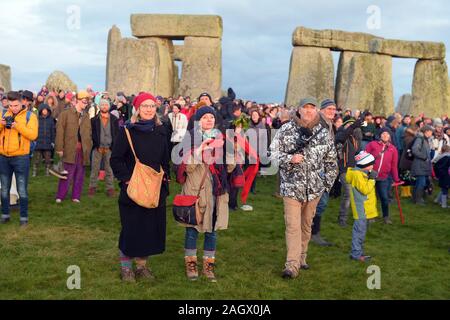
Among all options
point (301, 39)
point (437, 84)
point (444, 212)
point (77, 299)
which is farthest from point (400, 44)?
point (77, 299)

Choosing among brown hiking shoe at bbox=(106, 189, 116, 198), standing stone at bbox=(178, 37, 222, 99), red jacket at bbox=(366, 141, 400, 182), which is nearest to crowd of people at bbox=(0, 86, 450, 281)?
red jacket at bbox=(366, 141, 400, 182)

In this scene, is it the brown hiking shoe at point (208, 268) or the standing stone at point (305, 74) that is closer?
the brown hiking shoe at point (208, 268)

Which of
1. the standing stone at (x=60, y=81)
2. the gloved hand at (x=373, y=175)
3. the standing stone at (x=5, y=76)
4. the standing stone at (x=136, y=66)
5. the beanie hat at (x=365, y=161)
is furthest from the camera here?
the standing stone at (x=60, y=81)

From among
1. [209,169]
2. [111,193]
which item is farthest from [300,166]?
[111,193]

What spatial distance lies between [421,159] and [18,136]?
8705 millimetres

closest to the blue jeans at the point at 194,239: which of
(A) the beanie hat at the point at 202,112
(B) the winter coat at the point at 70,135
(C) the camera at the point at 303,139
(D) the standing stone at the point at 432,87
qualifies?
(A) the beanie hat at the point at 202,112

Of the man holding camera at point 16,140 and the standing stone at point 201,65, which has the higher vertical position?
the standing stone at point 201,65

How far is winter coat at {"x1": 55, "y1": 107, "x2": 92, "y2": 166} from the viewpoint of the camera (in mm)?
9906

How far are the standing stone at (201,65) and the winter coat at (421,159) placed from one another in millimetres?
11354

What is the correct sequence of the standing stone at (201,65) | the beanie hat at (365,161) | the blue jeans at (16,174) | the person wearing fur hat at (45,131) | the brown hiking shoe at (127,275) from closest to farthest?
1. the brown hiking shoe at (127,275)
2. the beanie hat at (365,161)
3. the blue jeans at (16,174)
4. the person wearing fur hat at (45,131)
5. the standing stone at (201,65)

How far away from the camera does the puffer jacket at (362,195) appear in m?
7.09

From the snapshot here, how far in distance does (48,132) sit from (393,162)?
7.95 metres

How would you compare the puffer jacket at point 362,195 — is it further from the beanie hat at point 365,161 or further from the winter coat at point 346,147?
the winter coat at point 346,147
